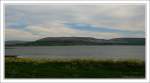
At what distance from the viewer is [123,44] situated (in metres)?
3.83

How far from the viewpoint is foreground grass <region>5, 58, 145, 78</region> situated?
3770mm

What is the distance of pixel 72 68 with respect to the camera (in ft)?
12.6

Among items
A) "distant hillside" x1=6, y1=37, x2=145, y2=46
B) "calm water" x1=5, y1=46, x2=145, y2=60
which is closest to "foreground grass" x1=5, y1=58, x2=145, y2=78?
"calm water" x1=5, y1=46, x2=145, y2=60

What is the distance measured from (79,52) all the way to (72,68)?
0.22 metres

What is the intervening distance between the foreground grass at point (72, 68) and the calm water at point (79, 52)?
0.07m

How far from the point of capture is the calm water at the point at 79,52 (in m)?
3.86

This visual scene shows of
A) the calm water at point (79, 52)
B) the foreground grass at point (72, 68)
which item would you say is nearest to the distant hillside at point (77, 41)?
the calm water at point (79, 52)

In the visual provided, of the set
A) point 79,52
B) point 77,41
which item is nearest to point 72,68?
point 79,52

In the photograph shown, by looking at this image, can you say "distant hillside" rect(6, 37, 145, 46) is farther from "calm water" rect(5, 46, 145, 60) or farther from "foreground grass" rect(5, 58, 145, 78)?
"foreground grass" rect(5, 58, 145, 78)

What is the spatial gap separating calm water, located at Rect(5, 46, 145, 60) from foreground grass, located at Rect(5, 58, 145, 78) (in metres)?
0.07

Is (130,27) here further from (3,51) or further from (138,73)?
(3,51)

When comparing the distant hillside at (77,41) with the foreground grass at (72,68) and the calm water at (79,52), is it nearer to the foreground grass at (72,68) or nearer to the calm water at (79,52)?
the calm water at (79,52)

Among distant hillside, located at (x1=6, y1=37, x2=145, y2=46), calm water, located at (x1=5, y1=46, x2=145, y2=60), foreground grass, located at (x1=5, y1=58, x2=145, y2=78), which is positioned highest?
distant hillside, located at (x1=6, y1=37, x2=145, y2=46)

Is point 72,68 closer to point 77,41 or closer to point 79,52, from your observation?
point 79,52
